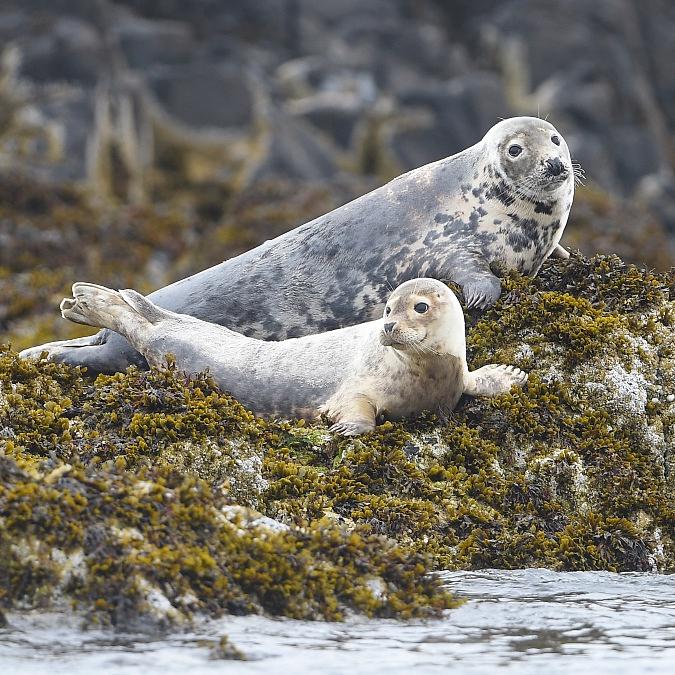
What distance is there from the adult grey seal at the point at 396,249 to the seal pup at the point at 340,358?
0.33 m

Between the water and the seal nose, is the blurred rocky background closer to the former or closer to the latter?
A: the seal nose

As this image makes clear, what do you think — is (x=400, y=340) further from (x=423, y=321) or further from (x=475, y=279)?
(x=475, y=279)

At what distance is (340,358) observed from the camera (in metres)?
7.23

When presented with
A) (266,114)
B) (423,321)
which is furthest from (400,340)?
(266,114)

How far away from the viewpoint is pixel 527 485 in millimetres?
6652

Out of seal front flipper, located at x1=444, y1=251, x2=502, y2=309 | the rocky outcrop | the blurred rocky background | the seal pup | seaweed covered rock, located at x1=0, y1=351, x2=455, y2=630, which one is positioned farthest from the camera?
the rocky outcrop

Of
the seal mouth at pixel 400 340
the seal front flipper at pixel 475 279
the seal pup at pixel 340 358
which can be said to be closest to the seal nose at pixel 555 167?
the seal front flipper at pixel 475 279

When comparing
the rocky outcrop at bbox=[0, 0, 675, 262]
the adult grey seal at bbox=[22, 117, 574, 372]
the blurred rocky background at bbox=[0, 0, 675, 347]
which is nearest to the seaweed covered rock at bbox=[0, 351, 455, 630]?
the adult grey seal at bbox=[22, 117, 574, 372]

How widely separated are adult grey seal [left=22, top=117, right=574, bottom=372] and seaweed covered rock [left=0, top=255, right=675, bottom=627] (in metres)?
0.42

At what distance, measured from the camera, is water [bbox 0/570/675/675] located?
13.5ft

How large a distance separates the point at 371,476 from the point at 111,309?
2267 millimetres

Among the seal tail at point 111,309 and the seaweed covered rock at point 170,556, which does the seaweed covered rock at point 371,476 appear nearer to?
the seaweed covered rock at point 170,556

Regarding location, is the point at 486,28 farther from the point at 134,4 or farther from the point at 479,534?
the point at 479,534

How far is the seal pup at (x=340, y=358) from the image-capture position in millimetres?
6719
